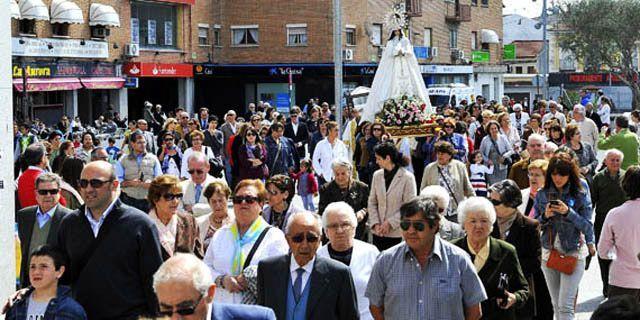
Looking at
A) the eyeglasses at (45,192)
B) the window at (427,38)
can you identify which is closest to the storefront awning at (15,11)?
the eyeglasses at (45,192)

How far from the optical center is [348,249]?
7.26m

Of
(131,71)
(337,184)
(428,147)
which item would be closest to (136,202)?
(337,184)

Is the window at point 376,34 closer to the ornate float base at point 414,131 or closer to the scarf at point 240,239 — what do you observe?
the ornate float base at point 414,131

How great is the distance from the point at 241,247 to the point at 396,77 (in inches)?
573

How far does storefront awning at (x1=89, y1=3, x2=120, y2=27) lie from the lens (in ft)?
123

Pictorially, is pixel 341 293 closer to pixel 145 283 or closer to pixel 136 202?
pixel 145 283

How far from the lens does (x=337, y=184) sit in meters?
11.0

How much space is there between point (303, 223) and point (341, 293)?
0.47m

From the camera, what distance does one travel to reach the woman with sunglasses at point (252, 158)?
53.6ft

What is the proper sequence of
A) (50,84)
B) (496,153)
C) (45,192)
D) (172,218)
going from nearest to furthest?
(172,218), (45,192), (496,153), (50,84)

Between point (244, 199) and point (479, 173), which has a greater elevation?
point (244, 199)

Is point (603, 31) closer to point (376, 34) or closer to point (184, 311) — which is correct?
point (376, 34)

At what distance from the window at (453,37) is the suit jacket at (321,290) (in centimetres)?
5232

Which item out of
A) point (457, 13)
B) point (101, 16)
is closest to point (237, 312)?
point (101, 16)
